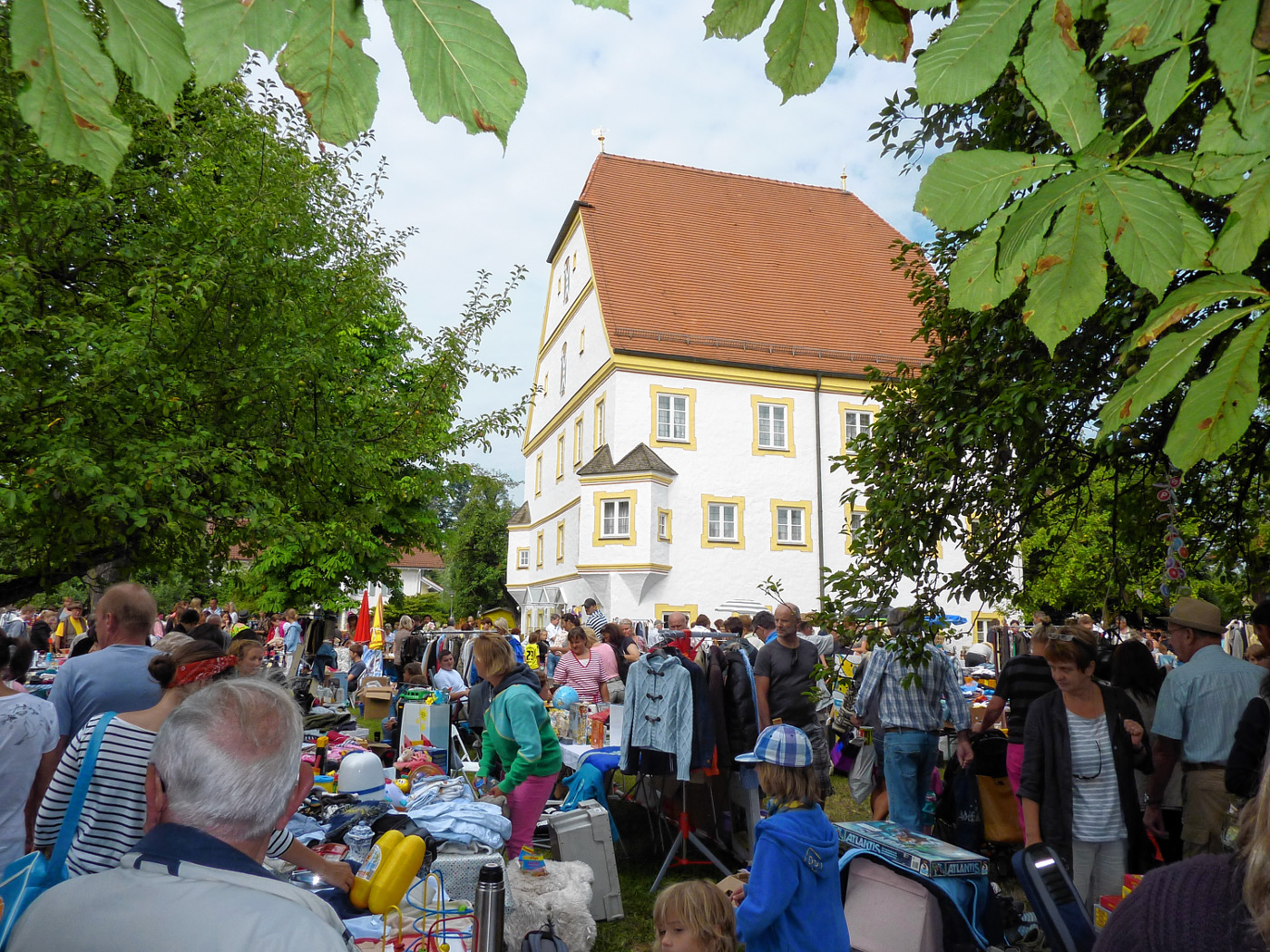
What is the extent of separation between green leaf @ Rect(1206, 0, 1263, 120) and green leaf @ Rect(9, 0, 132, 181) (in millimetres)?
1653

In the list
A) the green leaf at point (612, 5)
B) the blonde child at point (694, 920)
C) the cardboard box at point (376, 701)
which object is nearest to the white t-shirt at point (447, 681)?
the cardboard box at point (376, 701)

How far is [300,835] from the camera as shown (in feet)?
14.9

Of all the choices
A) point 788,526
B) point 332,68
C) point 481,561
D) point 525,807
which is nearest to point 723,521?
point 788,526

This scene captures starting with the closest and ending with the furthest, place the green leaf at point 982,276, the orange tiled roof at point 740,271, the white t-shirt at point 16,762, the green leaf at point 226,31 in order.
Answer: the green leaf at point 226,31 → the green leaf at point 982,276 → the white t-shirt at point 16,762 → the orange tiled roof at point 740,271

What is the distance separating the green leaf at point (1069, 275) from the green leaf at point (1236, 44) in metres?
0.32

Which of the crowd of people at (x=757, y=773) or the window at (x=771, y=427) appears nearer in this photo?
the crowd of people at (x=757, y=773)

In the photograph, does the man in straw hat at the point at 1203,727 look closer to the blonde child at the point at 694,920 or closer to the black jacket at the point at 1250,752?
the black jacket at the point at 1250,752

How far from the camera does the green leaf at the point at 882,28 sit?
5.41 ft

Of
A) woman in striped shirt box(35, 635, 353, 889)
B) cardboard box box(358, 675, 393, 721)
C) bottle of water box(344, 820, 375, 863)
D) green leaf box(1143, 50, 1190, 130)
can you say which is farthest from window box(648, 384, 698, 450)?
green leaf box(1143, 50, 1190, 130)

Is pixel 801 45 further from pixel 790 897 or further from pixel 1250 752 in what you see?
pixel 1250 752

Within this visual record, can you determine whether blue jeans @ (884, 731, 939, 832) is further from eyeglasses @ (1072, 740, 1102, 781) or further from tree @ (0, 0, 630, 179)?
tree @ (0, 0, 630, 179)

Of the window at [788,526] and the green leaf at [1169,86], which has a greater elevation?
the window at [788,526]

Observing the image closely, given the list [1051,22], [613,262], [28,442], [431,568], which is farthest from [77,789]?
[431,568]

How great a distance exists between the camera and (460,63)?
1.19 meters
